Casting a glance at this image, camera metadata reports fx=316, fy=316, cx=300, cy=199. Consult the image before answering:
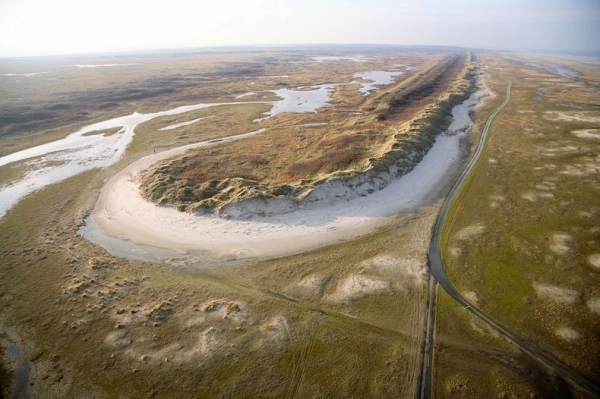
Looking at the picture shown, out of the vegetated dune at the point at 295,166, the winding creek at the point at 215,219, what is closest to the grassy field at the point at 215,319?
the winding creek at the point at 215,219

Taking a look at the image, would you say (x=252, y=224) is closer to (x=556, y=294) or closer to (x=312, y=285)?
(x=312, y=285)

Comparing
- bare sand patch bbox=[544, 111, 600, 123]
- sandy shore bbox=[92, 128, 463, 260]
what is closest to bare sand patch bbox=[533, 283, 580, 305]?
sandy shore bbox=[92, 128, 463, 260]


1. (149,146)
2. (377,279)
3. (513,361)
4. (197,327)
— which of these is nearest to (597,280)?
(513,361)

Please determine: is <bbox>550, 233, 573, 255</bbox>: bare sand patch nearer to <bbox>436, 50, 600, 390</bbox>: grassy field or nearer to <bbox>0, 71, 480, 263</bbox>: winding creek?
<bbox>436, 50, 600, 390</bbox>: grassy field

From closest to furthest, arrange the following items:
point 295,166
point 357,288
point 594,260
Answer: point 357,288
point 594,260
point 295,166

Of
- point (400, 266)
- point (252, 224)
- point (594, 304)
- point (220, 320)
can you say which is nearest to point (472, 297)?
point (400, 266)

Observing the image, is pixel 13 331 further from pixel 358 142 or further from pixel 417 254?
pixel 358 142
